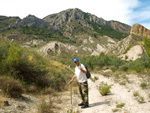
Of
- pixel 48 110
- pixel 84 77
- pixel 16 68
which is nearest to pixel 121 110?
pixel 84 77

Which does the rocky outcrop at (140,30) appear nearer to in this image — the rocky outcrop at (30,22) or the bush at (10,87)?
the bush at (10,87)

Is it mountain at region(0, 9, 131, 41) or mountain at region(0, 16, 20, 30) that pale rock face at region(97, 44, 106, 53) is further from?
mountain at region(0, 16, 20, 30)

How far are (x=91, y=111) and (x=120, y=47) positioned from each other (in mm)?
64481

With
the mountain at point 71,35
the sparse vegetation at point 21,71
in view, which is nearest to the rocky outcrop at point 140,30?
the mountain at point 71,35

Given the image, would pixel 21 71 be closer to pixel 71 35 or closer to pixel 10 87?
pixel 10 87

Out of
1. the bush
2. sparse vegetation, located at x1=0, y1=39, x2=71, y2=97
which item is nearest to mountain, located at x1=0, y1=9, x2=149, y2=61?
sparse vegetation, located at x1=0, y1=39, x2=71, y2=97

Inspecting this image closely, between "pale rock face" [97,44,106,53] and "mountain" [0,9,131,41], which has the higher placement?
"mountain" [0,9,131,41]

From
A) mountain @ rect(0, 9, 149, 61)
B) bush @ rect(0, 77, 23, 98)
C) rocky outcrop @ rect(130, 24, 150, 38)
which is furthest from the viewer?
rocky outcrop @ rect(130, 24, 150, 38)

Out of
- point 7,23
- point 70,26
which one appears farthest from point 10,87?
point 70,26

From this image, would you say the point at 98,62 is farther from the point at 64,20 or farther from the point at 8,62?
the point at 64,20

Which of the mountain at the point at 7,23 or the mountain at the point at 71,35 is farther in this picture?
the mountain at the point at 7,23

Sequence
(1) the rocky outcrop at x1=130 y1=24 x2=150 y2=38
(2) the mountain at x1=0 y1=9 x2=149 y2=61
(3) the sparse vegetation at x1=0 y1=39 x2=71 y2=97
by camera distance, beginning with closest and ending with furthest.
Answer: (3) the sparse vegetation at x1=0 y1=39 x2=71 y2=97, (2) the mountain at x1=0 y1=9 x2=149 y2=61, (1) the rocky outcrop at x1=130 y1=24 x2=150 y2=38

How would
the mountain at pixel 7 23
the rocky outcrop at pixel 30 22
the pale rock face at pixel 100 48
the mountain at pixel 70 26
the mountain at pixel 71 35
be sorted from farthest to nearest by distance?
the mountain at pixel 70 26
the rocky outcrop at pixel 30 22
the mountain at pixel 7 23
the pale rock face at pixel 100 48
the mountain at pixel 71 35

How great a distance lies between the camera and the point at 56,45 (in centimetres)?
6412
